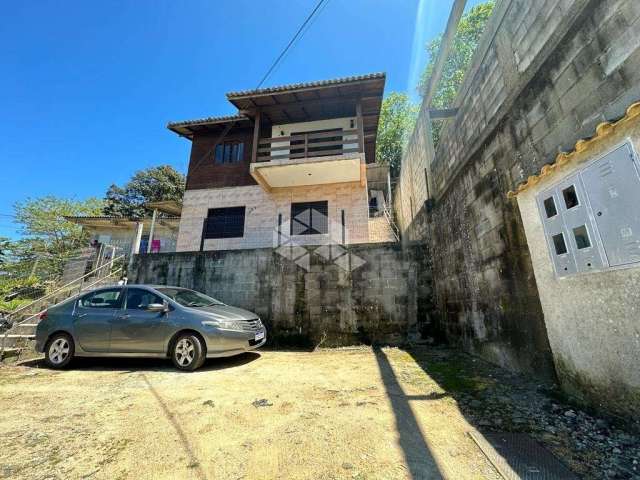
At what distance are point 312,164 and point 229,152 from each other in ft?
15.1

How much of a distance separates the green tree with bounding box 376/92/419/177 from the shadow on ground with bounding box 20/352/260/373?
67.3 feet

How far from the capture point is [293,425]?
232 centimetres

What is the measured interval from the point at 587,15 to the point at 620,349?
8.65 ft

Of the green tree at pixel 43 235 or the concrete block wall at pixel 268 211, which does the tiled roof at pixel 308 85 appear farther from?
the green tree at pixel 43 235

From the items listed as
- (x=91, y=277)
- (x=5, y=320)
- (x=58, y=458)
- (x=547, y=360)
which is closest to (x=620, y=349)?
(x=547, y=360)

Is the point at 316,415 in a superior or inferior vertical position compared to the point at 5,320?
inferior

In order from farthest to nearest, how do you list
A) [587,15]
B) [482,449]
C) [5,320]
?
[5,320], [587,15], [482,449]

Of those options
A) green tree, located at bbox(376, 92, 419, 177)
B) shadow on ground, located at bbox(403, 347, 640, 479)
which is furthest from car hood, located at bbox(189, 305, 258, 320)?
green tree, located at bbox(376, 92, 419, 177)

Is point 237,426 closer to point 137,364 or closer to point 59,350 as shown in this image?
point 137,364

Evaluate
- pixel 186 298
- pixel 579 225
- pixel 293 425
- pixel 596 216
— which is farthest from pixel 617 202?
pixel 186 298

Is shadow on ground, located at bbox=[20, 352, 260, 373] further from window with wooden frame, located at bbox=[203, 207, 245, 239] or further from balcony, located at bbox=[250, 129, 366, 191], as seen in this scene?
balcony, located at bbox=[250, 129, 366, 191]

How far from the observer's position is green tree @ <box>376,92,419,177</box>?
72.6ft

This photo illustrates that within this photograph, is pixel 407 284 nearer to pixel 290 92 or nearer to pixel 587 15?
pixel 587 15

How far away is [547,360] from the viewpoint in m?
2.66
